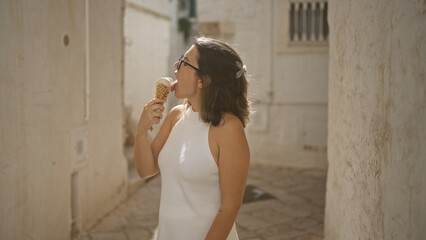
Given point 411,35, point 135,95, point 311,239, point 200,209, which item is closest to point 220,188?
point 200,209

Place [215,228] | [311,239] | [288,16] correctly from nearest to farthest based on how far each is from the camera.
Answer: [215,228]
[311,239]
[288,16]

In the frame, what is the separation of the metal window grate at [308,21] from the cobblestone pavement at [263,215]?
2812 millimetres

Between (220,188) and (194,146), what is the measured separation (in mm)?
244

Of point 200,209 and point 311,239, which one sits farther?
point 311,239

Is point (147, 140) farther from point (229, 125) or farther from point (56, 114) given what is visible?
point (56, 114)

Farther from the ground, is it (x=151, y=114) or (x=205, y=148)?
(x=151, y=114)

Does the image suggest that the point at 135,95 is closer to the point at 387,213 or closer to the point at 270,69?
the point at 270,69

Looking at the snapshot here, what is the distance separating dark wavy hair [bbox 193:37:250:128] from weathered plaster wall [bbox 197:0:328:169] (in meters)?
6.03

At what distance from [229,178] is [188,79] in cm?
57

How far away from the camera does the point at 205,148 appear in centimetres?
206

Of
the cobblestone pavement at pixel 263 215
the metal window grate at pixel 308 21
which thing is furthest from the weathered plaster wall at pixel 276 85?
the cobblestone pavement at pixel 263 215

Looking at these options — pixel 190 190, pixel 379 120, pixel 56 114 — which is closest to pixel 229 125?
pixel 190 190

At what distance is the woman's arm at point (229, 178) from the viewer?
1991 mm

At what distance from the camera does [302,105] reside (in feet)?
27.3
